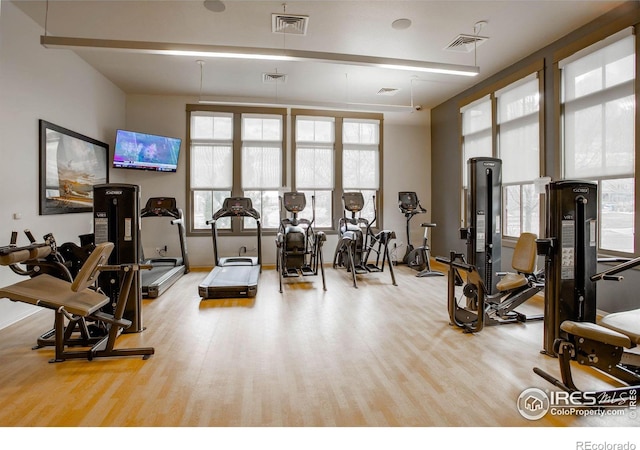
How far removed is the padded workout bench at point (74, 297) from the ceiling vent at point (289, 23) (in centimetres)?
324

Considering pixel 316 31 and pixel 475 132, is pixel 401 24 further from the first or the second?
pixel 475 132

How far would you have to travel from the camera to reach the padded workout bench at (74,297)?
8.52 ft

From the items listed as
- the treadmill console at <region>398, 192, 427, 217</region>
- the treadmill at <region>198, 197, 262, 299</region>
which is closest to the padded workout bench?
the treadmill at <region>198, 197, 262, 299</region>

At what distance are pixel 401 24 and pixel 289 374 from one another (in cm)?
426

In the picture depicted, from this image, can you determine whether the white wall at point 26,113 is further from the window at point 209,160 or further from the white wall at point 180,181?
the window at point 209,160

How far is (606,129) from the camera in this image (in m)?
4.20

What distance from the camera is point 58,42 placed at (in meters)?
3.69

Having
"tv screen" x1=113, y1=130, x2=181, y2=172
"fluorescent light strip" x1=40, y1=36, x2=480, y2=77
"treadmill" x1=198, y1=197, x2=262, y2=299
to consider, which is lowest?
"treadmill" x1=198, y1=197, x2=262, y2=299

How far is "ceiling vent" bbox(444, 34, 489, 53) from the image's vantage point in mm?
4716

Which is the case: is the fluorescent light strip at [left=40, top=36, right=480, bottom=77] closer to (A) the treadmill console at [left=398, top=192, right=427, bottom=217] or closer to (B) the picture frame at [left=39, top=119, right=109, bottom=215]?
(B) the picture frame at [left=39, top=119, right=109, bottom=215]

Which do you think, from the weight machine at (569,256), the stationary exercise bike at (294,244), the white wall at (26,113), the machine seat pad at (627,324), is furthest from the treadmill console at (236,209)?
the machine seat pad at (627,324)

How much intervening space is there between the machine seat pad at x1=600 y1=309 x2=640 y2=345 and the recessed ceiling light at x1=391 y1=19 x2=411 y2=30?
151 inches

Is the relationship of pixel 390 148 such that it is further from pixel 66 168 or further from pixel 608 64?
pixel 66 168
